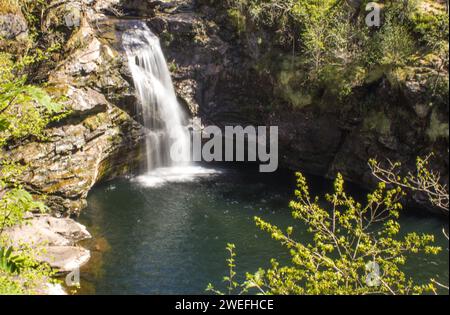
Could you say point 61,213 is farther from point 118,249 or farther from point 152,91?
point 152,91

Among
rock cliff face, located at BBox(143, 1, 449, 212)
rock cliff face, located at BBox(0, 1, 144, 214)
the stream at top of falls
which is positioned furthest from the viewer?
rock cliff face, located at BBox(143, 1, 449, 212)

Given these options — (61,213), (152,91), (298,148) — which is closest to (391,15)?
(298,148)

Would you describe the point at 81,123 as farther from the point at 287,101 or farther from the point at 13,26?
the point at 287,101

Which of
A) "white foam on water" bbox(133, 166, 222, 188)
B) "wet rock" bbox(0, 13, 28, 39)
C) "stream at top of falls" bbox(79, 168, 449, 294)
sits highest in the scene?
"wet rock" bbox(0, 13, 28, 39)

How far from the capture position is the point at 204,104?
131 ft

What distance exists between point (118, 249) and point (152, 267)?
2.93 m

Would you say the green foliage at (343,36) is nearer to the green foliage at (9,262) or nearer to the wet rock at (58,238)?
the wet rock at (58,238)

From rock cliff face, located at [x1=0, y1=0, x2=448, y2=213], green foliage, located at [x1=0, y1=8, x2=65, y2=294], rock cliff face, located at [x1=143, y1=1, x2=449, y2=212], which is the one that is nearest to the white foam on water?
rock cliff face, located at [x1=0, y1=0, x2=448, y2=213]

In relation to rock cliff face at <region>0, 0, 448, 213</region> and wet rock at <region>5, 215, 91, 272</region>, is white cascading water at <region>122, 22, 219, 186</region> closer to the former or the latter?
rock cliff face at <region>0, 0, 448, 213</region>

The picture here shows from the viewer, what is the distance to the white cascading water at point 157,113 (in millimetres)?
35406

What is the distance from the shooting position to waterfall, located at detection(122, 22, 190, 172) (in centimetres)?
3544

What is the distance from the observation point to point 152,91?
36.1m

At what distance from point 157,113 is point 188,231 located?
13.2 metres

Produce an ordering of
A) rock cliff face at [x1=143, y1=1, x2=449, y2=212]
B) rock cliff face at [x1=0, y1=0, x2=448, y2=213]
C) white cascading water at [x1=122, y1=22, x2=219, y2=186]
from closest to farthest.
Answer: rock cliff face at [x1=0, y1=0, x2=448, y2=213]
rock cliff face at [x1=143, y1=1, x2=449, y2=212]
white cascading water at [x1=122, y1=22, x2=219, y2=186]
